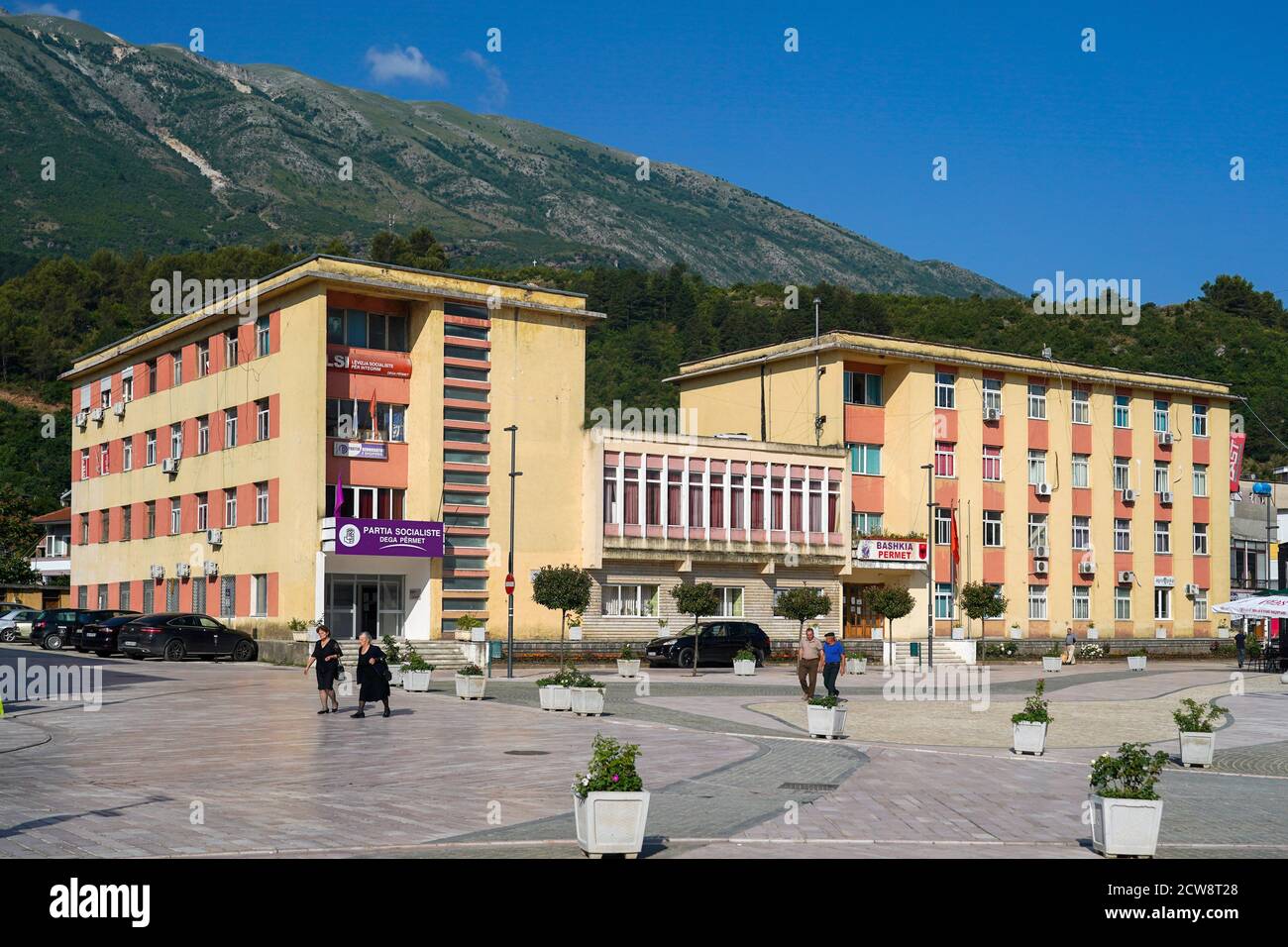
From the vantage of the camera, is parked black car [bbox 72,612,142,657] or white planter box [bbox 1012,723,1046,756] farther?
parked black car [bbox 72,612,142,657]

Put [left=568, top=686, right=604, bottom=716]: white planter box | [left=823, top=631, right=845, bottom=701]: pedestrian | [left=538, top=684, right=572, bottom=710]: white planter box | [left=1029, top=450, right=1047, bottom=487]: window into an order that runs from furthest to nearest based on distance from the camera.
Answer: [left=1029, top=450, right=1047, bottom=487]: window
[left=823, top=631, right=845, bottom=701]: pedestrian
[left=538, top=684, right=572, bottom=710]: white planter box
[left=568, top=686, right=604, bottom=716]: white planter box

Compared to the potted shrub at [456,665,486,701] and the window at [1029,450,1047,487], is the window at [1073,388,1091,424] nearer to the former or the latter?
the window at [1029,450,1047,487]

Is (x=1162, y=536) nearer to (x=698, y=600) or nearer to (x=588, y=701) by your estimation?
(x=698, y=600)

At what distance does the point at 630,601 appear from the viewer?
5756 cm

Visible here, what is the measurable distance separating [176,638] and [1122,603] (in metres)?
45.5

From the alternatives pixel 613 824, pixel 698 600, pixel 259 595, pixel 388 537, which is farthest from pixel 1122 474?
pixel 613 824

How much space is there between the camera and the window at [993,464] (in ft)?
219

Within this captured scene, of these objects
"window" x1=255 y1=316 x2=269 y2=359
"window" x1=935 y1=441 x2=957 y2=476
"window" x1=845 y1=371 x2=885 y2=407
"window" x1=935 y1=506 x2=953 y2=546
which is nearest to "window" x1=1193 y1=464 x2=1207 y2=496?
"window" x1=935 y1=441 x2=957 y2=476

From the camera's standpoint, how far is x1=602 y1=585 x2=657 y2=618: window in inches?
2239

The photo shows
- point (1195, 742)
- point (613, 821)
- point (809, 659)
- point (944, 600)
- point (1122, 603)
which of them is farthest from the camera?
point (1122, 603)

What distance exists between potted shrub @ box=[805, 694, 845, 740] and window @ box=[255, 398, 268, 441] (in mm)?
33257

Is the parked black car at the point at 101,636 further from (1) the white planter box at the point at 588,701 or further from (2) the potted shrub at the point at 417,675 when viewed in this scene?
(1) the white planter box at the point at 588,701

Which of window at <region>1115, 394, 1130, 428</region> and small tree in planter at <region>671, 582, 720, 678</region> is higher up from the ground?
window at <region>1115, 394, 1130, 428</region>
